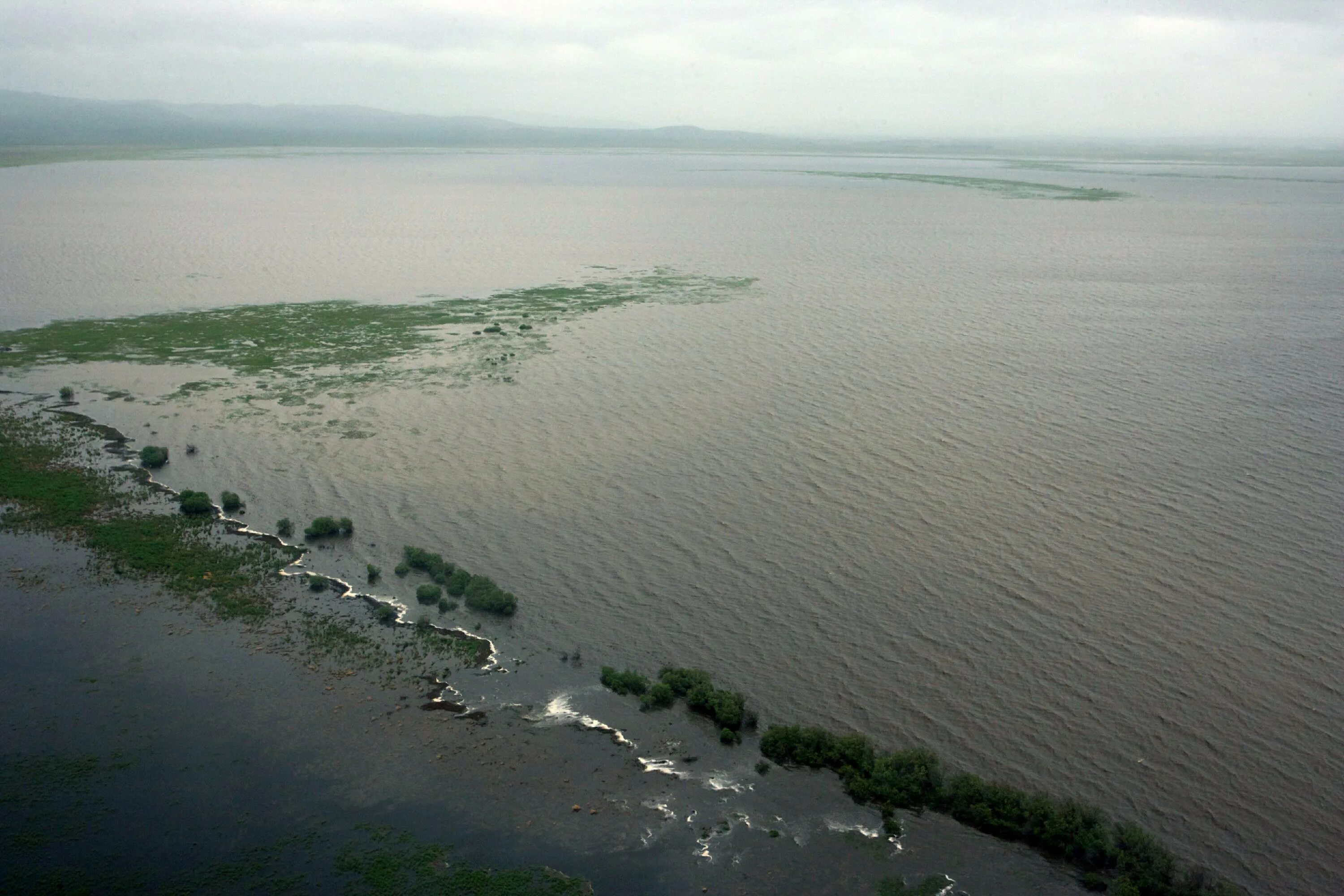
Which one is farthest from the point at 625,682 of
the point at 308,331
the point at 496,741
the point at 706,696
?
the point at 308,331

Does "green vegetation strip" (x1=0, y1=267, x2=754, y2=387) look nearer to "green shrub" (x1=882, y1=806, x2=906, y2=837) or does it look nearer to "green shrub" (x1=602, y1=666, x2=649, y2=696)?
"green shrub" (x1=602, y1=666, x2=649, y2=696)

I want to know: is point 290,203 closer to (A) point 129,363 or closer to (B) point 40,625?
(A) point 129,363

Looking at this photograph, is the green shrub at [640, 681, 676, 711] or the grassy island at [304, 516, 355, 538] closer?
the green shrub at [640, 681, 676, 711]

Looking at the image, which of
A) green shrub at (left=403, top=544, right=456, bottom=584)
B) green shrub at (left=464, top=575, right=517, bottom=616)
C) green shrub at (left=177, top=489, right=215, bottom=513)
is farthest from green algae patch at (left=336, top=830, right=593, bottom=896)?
green shrub at (left=177, top=489, right=215, bottom=513)

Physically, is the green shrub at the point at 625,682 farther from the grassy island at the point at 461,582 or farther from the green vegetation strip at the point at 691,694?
Result: the grassy island at the point at 461,582

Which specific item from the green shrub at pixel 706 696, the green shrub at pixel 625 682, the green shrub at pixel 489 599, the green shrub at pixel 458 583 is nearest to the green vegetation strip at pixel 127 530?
the green shrub at pixel 458 583

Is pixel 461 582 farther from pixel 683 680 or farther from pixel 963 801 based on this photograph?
pixel 963 801

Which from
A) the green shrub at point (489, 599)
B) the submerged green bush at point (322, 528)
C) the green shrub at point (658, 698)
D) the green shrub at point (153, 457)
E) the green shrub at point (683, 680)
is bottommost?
the green shrub at point (658, 698)
